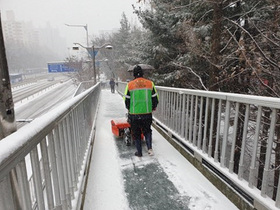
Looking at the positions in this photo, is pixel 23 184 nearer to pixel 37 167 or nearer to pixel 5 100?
pixel 37 167

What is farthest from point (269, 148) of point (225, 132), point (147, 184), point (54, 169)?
point (54, 169)

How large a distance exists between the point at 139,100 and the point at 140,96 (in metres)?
0.08

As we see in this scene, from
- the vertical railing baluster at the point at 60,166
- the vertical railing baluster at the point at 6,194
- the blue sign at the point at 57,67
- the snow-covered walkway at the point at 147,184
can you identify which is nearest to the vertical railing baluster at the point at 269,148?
the snow-covered walkway at the point at 147,184

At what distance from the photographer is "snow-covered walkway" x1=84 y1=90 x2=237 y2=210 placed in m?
2.36

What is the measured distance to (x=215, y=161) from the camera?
105 inches

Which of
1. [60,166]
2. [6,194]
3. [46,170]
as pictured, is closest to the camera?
[6,194]

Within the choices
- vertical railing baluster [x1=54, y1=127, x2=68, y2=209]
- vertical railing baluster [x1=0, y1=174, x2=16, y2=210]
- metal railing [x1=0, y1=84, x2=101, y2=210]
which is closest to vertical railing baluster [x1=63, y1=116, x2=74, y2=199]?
metal railing [x1=0, y1=84, x2=101, y2=210]

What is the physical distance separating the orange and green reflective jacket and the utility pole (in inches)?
93.9

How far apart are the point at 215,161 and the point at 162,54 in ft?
24.4

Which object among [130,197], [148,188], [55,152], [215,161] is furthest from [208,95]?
[55,152]

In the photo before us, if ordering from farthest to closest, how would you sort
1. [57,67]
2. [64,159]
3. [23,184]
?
1. [57,67]
2. [64,159]
3. [23,184]

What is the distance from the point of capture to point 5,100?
104cm

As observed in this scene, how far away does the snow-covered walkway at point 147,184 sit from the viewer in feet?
7.75

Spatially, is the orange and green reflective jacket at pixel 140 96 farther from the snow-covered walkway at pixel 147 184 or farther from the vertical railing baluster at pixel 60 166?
the vertical railing baluster at pixel 60 166
